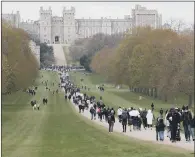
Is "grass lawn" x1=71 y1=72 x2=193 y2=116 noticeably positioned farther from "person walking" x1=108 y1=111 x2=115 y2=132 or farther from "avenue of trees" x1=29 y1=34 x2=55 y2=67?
"avenue of trees" x1=29 y1=34 x2=55 y2=67

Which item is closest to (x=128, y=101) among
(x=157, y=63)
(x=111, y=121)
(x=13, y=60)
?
(x=157, y=63)

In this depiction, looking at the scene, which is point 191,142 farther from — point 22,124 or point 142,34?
point 142,34

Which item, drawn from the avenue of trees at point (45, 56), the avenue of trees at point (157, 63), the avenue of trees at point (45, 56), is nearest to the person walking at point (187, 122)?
the avenue of trees at point (157, 63)

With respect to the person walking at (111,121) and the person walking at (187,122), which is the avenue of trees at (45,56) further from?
the person walking at (187,122)

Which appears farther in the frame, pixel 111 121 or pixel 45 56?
pixel 45 56

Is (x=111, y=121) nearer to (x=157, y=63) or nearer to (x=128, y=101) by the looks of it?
(x=128, y=101)

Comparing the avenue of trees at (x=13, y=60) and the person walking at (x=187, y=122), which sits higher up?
the avenue of trees at (x=13, y=60)

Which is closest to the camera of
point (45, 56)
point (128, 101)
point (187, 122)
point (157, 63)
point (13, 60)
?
point (187, 122)

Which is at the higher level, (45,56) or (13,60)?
(45,56)
